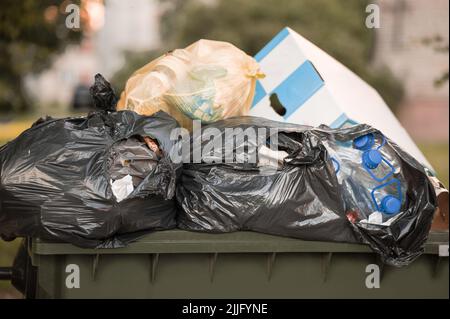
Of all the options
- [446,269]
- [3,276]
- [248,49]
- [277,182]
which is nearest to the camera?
[277,182]

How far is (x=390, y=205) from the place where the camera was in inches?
134

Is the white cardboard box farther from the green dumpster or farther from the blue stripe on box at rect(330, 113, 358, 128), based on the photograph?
the green dumpster

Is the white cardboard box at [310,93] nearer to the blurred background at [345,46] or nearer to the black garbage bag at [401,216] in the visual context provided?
the black garbage bag at [401,216]

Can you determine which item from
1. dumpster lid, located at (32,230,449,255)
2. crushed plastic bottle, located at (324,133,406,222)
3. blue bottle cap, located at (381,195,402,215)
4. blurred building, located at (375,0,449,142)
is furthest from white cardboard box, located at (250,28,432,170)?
blurred building, located at (375,0,449,142)

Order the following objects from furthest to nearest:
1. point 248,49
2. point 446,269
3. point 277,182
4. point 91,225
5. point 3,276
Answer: point 248,49
point 3,276
point 446,269
point 277,182
point 91,225

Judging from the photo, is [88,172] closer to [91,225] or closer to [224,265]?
[91,225]

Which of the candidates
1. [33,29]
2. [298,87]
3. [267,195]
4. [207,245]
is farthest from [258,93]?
[33,29]

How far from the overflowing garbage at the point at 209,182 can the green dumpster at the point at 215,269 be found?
64mm

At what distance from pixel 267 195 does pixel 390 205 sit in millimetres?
610

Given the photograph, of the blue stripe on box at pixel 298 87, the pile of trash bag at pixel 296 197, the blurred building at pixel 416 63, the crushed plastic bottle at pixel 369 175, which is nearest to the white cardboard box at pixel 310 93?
the blue stripe on box at pixel 298 87

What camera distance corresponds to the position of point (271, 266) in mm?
3330

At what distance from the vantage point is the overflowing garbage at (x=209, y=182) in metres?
3.17
